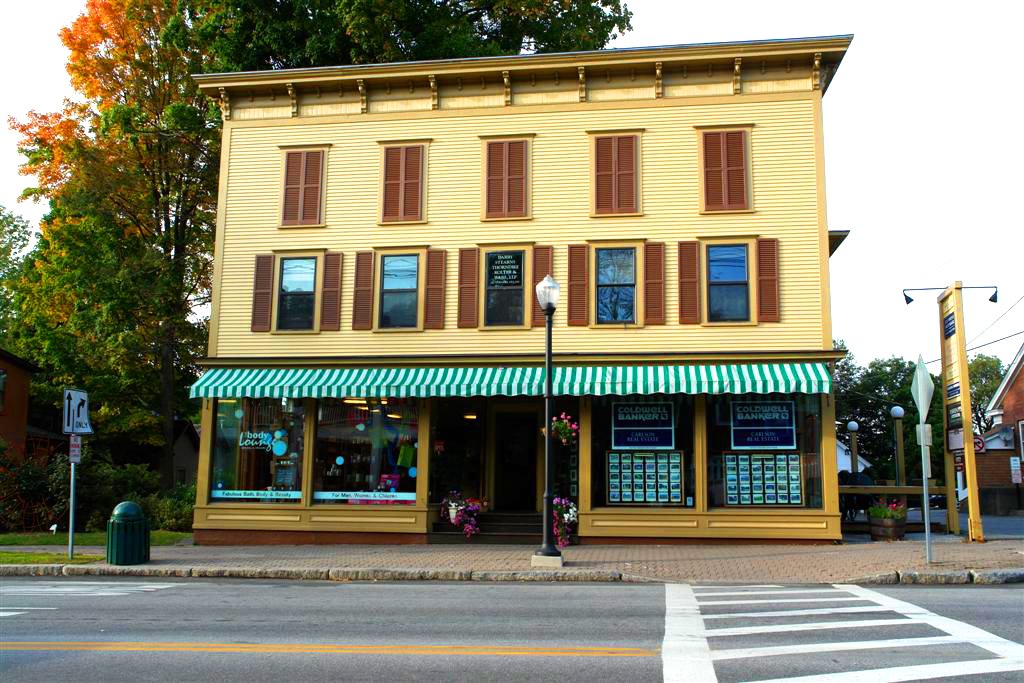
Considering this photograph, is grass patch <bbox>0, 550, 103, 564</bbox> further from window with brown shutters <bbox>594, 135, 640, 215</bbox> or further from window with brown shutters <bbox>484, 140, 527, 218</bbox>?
window with brown shutters <bbox>594, 135, 640, 215</bbox>

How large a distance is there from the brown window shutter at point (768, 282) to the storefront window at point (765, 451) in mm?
1699

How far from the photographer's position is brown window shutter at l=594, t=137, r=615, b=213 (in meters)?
20.1

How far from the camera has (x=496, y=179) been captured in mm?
20641

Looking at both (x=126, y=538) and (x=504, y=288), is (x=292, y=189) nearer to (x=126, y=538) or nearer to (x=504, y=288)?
Answer: (x=504, y=288)

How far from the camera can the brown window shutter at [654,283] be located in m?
19.5

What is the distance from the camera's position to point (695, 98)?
20.1 m

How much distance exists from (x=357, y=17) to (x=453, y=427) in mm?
11717

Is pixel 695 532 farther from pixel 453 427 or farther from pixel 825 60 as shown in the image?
pixel 825 60

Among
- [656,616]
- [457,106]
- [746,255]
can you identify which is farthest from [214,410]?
[656,616]

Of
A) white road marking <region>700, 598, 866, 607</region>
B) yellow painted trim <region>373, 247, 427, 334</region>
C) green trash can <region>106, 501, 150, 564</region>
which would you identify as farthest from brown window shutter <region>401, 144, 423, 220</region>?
white road marking <region>700, 598, 866, 607</region>

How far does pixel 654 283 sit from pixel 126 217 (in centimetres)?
1855

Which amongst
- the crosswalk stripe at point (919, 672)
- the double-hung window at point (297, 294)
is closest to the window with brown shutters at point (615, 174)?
the double-hung window at point (297, 294)

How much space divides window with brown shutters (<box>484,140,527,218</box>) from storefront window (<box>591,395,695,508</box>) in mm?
4729

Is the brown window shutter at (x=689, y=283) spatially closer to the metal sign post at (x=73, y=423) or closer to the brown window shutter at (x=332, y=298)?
the brown window shutter at (x=332, y=298)
